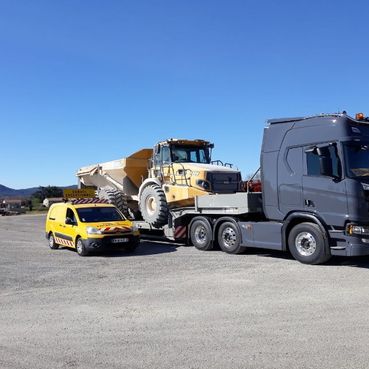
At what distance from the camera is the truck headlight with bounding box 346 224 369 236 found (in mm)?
10445

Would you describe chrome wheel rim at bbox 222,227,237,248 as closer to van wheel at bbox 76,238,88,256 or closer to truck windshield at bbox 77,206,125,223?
truck windshield at bbox 77,206,125,223

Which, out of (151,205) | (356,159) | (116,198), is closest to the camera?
(356,159)

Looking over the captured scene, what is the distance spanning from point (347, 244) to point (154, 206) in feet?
25.9

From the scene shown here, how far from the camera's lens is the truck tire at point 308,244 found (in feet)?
36.1

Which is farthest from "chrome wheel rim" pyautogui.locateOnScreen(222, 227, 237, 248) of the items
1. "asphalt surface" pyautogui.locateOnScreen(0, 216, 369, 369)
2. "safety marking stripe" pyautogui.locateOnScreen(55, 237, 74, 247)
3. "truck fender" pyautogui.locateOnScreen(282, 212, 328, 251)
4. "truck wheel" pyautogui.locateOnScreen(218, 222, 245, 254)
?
"safety marking stripe" pyautogui.locateOnScreen(55, 237, 74, 247)

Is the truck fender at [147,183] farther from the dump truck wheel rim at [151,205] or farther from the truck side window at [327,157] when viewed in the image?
the truck side window at [327,157]

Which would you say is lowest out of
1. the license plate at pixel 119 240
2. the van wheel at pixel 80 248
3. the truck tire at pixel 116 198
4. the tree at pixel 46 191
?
the van wheel at pixel 80 248

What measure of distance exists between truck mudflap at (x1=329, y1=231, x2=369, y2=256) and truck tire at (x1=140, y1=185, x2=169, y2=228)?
676 cm

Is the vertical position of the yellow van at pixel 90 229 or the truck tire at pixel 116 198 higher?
the truck tire at pixel 116 198

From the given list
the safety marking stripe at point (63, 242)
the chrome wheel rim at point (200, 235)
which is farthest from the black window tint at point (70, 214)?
the chrome wheel rim at point (200, 235)

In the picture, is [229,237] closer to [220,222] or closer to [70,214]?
[220,222]

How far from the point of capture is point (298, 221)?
1186 centimetres

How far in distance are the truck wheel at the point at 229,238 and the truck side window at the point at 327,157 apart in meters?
3.06

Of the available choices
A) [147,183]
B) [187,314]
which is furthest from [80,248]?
[187,314]
